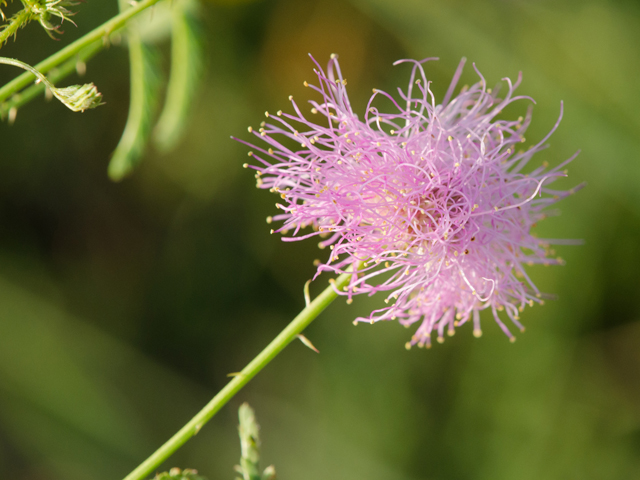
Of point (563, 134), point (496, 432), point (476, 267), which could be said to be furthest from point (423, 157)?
point (496, 432)

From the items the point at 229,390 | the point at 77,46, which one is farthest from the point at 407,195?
the point at 77,46

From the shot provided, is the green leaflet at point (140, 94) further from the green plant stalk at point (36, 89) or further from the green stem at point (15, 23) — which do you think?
the green stem at point (15, 23)

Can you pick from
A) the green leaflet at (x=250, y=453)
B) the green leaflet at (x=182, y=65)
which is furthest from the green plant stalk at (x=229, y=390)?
the green leaflet at (x=182, y=65)

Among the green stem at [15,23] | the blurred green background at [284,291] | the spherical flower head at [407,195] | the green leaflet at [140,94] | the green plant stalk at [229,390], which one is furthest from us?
Answer: the blurred green background at [284,291]

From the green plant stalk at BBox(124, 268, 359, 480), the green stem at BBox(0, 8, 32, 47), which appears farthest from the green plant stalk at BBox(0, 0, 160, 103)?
the green plant stalk at BBox(124, 268, 359, 480)

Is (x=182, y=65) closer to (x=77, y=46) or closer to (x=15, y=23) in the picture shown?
(x=77, y=46)

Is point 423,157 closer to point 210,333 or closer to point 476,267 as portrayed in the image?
point 476,267

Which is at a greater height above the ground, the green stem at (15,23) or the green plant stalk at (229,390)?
the green stem at (15,23)
